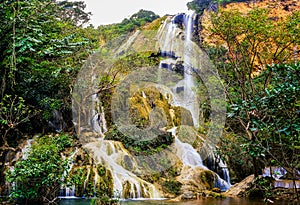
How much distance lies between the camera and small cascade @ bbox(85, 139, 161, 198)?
28.6ft

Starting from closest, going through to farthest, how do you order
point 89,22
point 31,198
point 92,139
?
point 31,198 < point 92,139 < point 89,22

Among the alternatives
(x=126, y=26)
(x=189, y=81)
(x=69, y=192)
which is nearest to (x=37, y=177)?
(x=69, y=192)

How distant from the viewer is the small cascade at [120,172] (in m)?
8.72

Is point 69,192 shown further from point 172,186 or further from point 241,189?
point 241,189

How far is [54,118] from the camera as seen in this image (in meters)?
12.8

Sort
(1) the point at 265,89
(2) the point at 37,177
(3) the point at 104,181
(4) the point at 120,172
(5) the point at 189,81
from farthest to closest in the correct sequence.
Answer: (5) the point at 189,81 < (4) the point at 120,172 < (3) the point at 104,181 < (2) the point at 37,177 < (1) the point at 265,89

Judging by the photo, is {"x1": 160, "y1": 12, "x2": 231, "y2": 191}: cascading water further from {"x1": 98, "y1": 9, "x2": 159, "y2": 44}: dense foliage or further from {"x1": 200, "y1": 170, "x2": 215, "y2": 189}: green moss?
{"x1": 98, "y1": 9, "x2": 159, "y2": 44}: dense foliage

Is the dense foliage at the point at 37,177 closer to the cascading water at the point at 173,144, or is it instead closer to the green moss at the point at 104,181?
the cascading water at the point at 173,144

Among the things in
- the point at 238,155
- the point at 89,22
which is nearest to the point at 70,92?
the point at 238,155

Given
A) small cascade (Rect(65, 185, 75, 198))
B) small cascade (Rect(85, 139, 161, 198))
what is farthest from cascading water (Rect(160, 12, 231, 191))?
small cascade (Rect(65, 185, 75, 198))

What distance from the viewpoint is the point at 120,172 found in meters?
9.50

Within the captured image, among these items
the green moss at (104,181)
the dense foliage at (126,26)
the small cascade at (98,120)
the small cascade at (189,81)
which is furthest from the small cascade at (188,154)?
the dense foliage at (126,26)

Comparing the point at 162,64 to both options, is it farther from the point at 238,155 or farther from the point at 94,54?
the point at 238,155

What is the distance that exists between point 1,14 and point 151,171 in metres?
7.11
